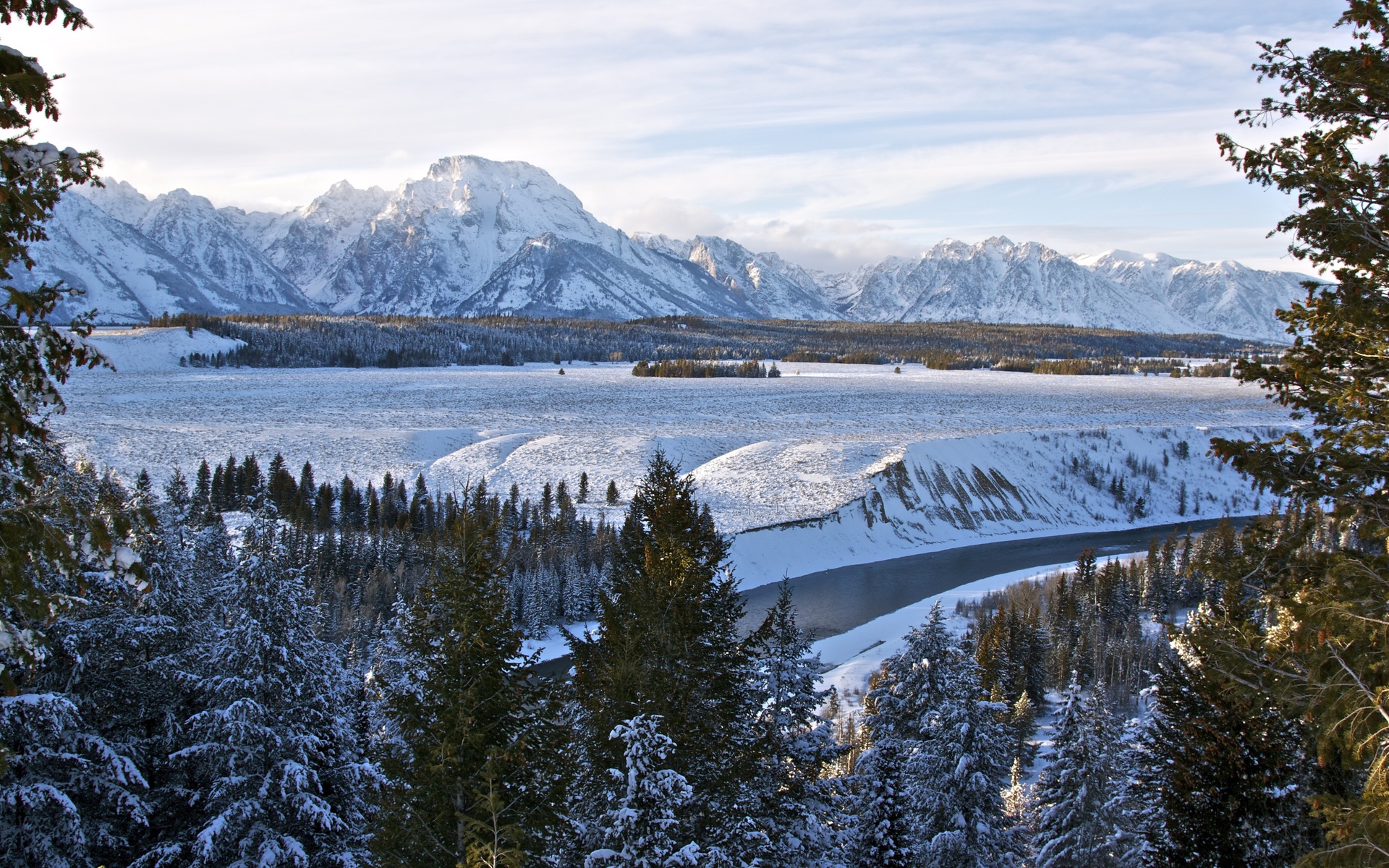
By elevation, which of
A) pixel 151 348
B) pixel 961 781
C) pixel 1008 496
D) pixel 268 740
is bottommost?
pixel 1008 496

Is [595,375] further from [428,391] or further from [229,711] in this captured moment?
[229,711]

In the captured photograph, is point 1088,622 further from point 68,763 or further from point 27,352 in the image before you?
point 27,352

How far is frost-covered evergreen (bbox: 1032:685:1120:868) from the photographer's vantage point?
816 inches

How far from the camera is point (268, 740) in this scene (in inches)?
587

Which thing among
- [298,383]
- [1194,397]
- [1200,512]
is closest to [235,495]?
[298,383]

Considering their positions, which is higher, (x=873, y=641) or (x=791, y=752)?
(x=791, y=752)

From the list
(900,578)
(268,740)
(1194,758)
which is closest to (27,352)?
(268,740)

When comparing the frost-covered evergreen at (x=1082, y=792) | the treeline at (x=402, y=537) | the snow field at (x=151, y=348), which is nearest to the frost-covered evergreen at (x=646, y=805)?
the frost-covered evergreen at (x=1082, y=792)

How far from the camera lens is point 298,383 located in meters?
154

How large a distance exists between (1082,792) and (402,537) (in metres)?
51.9

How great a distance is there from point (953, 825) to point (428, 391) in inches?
5473

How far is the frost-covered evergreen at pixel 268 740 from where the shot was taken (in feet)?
46.7

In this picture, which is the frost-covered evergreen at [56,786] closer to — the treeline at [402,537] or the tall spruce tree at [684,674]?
the tall spruce tree at [684,674]

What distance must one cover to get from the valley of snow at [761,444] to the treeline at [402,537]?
18.3 ft
